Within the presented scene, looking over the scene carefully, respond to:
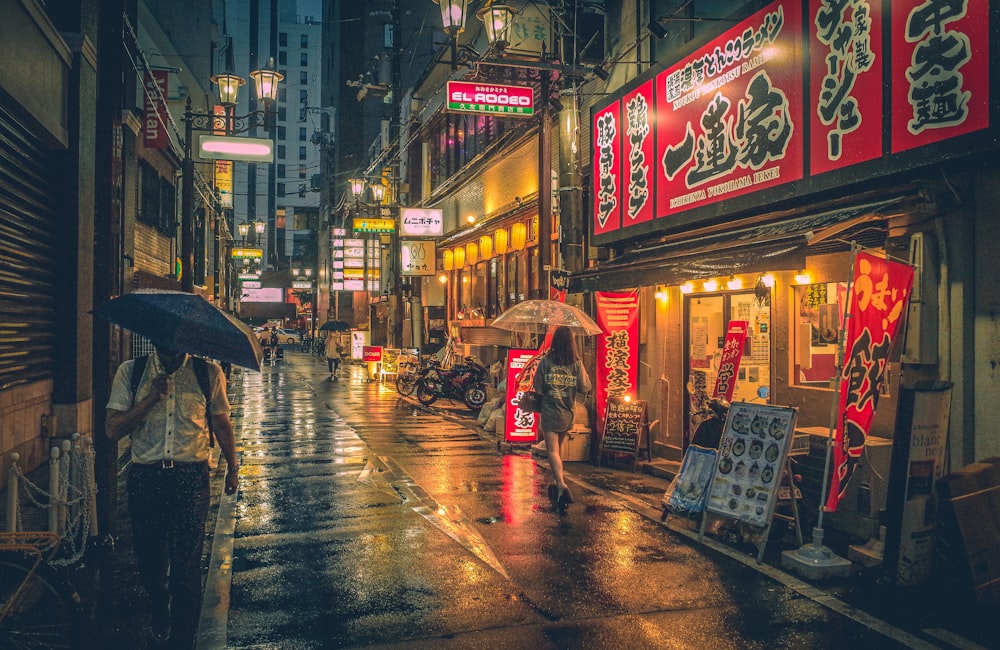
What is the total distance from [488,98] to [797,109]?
790 centimetres

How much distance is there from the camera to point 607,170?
45.9ft

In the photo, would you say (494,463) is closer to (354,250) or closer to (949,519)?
(949,519)

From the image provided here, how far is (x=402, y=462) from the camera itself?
1230cm

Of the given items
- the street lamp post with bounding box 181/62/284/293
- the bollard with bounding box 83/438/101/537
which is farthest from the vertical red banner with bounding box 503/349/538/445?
the street lamp post with bounding box 181/62/284/293

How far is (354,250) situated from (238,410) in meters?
24.7

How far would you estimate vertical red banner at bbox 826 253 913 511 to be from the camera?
6996mm

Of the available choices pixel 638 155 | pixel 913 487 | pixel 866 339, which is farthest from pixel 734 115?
pixel 913 487

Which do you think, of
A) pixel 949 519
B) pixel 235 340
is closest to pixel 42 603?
pixel 235 340

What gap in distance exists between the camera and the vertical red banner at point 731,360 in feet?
32.5

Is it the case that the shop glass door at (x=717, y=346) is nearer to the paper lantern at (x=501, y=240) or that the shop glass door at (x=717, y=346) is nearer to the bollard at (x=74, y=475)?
the bollard at (x=74, y=475)

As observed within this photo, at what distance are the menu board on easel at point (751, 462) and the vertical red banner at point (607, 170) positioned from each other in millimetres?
6614

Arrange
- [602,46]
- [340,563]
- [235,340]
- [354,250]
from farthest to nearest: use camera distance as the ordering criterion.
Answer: [354,250] < [602,46] < [340,563] < [235,340]

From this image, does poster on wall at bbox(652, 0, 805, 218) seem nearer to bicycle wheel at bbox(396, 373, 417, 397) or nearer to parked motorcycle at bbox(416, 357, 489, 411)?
parked motorcycle at bbox(416, 357, 489, 411)

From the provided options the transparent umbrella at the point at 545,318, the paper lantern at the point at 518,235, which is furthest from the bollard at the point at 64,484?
the paper lantern at the point at 518,235
